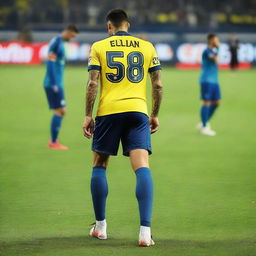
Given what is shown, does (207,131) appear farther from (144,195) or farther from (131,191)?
(144,195)

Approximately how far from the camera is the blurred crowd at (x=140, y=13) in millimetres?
41281

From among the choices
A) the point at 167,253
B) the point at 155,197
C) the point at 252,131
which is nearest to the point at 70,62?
the point at 252,131

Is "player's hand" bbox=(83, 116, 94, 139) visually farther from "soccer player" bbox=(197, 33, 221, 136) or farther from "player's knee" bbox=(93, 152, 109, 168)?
"soccer player" bbox=(197, 33, 221, 136)

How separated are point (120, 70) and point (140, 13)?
34.8 metres

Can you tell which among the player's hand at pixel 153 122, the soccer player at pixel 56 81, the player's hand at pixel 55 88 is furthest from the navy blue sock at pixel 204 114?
the player's hand at pixel 153 122

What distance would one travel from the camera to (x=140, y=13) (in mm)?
41531

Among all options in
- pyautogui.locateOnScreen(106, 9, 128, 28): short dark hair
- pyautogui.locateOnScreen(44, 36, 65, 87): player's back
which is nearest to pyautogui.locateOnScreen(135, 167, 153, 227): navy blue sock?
pyautogui.locateOnScreen(106, 9, 128, 28): short dark hair

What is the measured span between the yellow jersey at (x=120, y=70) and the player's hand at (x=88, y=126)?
117mm

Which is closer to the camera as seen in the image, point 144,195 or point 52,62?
point 144,195

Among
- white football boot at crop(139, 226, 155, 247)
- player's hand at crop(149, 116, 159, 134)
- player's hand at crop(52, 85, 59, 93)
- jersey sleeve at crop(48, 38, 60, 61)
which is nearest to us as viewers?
white football boot at crop(139, 226, 155, 247)

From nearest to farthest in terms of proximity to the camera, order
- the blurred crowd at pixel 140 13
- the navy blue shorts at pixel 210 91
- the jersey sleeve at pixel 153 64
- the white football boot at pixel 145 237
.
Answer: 1. the white football boot at pixel 145 237
2. the jersey sleeve at pixel 153 64
3. the navy blue shorts at pixel 210 91
4. the blurred crowd at pixel 140 13

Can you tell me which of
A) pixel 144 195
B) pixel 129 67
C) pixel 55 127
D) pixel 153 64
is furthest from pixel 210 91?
pixel 144 195

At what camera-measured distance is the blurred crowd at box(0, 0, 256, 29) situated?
41.3m

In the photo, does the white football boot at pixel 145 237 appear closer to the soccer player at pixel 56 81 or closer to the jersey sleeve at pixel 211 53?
the soccer player at pixel 56 81
